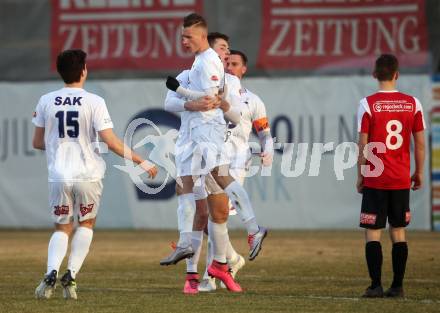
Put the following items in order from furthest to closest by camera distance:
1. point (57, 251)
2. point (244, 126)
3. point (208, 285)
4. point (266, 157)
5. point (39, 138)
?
point (244, 126)
point (266, 157)
point (208, 285)
point (39, 138)
point (57, 251)

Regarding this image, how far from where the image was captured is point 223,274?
434 inches

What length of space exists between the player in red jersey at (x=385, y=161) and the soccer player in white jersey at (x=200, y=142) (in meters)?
0.97

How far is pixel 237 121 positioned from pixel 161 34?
384 inches

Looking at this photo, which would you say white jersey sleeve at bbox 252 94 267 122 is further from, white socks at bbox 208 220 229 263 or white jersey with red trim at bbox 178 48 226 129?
white socks at bbox 208 220 229 263

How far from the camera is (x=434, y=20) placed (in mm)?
19578

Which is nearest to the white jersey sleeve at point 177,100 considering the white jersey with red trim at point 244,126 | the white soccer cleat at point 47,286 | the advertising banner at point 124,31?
the white jersey with red trim at point 244,126

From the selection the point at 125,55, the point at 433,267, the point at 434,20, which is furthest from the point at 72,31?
the point at 433,267

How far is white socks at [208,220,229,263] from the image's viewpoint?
36.2ft

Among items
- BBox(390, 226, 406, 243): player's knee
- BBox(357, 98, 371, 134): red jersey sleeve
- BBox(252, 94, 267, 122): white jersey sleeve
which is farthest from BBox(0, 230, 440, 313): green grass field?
BBox(252, 94, 267, 122): white jersey sleeve

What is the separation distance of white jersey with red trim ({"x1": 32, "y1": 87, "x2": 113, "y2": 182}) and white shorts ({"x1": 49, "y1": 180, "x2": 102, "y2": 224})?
0.17 feet

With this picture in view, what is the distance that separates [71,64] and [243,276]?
12.1ft

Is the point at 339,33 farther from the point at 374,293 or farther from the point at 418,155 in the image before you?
the point at 374,293

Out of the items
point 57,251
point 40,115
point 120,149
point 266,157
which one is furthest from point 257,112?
point 57,251

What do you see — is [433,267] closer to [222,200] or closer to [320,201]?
[222,200]
